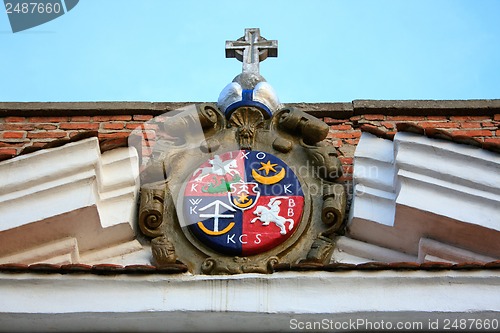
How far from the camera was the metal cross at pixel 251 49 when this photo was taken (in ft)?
23.5

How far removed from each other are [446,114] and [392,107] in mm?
379

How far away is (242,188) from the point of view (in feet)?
18.6

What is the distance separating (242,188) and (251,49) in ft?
6.06

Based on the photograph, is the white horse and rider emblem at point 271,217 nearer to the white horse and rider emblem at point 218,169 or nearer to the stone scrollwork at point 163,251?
the white horse and rider emblem at point 218,169

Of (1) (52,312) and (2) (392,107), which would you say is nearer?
(1) (52,312)

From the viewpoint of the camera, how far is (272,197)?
222 inches

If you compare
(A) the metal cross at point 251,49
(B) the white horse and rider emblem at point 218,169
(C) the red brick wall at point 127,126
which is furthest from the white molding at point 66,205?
(A) the metal cross at point 251,49

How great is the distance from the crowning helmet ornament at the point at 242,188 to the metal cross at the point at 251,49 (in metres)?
0.85

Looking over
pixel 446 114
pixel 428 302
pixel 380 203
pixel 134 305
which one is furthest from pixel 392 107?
pixel 134 305

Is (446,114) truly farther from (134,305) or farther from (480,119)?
(134,305)

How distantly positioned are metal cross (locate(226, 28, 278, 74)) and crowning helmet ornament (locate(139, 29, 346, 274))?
33.6 inches

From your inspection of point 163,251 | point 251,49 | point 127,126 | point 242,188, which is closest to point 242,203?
point 242,188

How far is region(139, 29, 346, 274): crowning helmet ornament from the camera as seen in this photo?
5414 millimetres

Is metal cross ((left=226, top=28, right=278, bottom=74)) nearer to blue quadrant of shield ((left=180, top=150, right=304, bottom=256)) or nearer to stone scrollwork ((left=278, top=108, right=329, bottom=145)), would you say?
stone scrollwork ((left=278, top=108, right=329, bottom=145))
